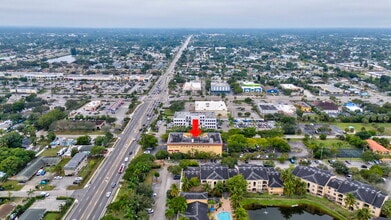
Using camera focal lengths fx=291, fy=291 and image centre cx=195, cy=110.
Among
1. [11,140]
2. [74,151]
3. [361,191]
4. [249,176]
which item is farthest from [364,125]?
[11,140]

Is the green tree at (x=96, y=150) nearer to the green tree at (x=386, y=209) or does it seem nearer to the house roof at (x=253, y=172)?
the house roof at (x=253, y=172)

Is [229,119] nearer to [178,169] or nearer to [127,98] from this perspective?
[178,169]

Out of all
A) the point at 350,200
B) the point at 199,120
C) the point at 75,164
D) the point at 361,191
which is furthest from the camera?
the point at 199,120

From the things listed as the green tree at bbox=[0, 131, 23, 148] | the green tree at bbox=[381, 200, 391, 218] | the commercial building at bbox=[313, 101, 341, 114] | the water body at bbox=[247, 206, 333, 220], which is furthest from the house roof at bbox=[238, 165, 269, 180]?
the commercial building at bbox=[313, 101, 341, 114]

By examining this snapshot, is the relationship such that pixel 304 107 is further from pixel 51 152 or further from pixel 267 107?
pixel 51 152

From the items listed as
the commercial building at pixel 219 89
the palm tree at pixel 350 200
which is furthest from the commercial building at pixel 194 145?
the commercial building at pixel 219 89

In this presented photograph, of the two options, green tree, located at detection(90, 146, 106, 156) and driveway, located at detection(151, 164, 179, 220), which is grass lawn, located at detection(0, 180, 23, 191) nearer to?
green tree, located at detection(90, 146, 106, 156)
